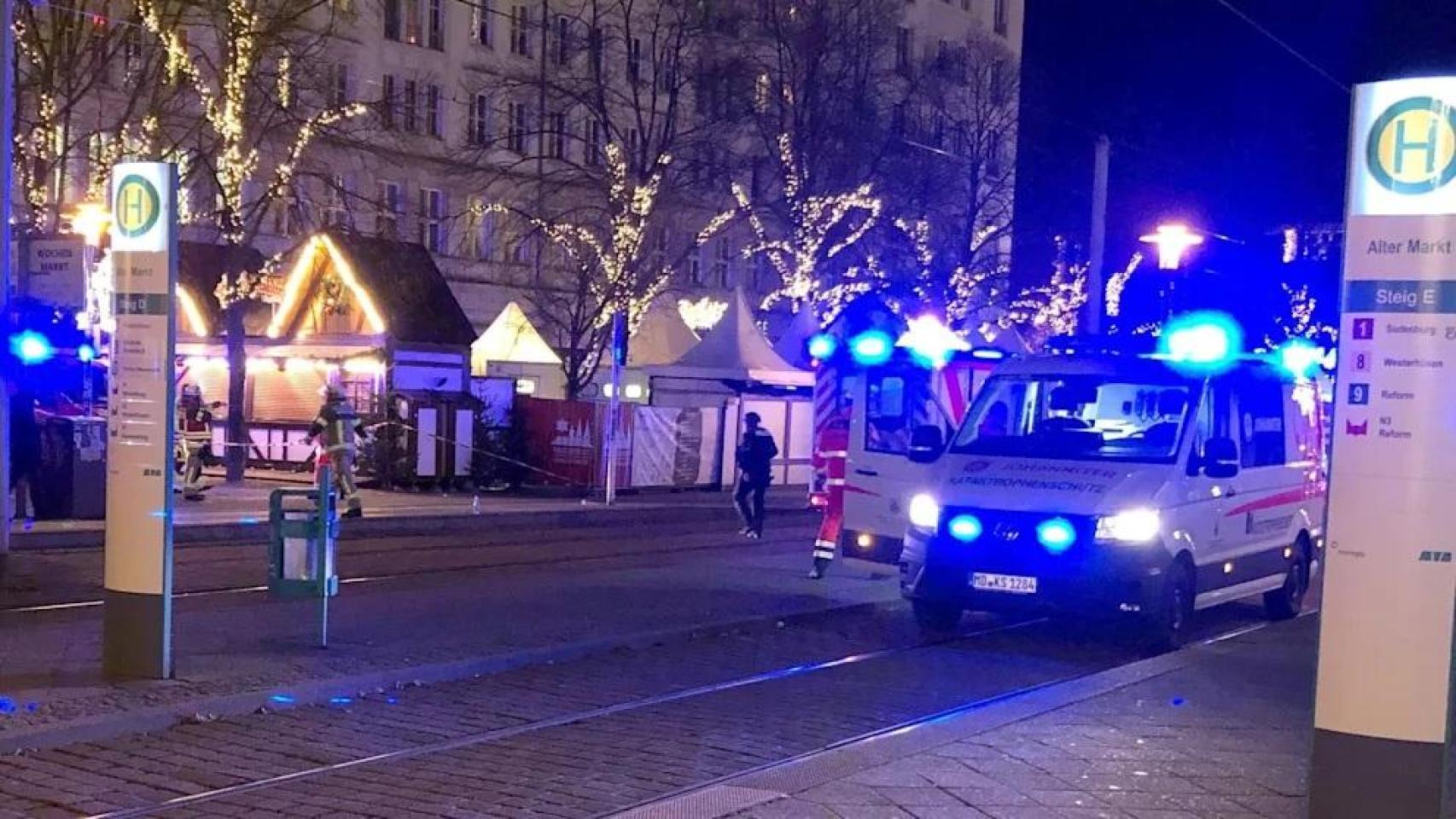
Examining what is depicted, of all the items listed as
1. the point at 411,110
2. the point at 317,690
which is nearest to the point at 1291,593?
the point at 317,690

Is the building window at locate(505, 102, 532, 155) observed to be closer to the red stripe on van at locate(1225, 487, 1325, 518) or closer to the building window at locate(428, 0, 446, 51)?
the building window at locate(428, 0, 446, 51)

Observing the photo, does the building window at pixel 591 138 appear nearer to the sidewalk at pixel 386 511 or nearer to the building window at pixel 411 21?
the building window at pixel 411 21

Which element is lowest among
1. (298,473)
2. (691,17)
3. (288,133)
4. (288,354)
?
(298,473)

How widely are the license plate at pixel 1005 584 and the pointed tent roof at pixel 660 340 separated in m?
24.9

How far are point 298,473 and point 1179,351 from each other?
21.2 meters

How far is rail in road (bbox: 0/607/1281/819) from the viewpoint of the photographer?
24.6 feet

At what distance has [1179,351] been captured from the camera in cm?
1362

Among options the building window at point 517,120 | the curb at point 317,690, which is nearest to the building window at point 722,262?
the building window at point 517,120

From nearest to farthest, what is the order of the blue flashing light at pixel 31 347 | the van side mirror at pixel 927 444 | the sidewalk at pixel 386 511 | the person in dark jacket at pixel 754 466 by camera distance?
the van side mirror at pixel 927 444, the blue flashing light at pixel 31 347, the sidewalk at pixel 386 511, the person in dark jacket at pixel 754 466

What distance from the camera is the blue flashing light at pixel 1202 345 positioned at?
13342mm

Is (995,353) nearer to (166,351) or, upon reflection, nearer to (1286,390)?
(1286,390)

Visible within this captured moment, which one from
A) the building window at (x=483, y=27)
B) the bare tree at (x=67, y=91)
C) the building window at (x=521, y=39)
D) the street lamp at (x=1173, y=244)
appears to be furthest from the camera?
the building window at (x=521, y=39)

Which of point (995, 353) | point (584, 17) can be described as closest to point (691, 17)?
point (584, 17)

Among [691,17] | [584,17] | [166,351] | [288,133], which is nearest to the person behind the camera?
[166,351]
